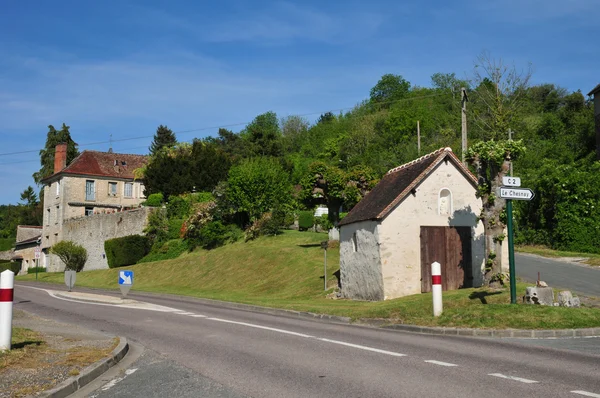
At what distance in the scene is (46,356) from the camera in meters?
9.34

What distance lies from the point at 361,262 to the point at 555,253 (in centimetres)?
1488

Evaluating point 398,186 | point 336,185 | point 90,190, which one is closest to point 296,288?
point 336,185

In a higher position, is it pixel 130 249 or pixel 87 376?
pixel 130 249

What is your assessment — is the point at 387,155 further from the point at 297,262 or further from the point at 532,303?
the point at 532,303

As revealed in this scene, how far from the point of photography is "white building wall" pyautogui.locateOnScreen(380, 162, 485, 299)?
71.6 feet

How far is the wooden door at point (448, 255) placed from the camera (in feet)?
73.2

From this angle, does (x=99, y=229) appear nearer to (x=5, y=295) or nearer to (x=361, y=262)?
(x=361, y=262)

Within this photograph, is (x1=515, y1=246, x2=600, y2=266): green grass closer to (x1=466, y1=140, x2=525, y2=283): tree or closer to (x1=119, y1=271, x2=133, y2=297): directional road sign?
(x1=466, y1=140, x2=525, y2=283): tree

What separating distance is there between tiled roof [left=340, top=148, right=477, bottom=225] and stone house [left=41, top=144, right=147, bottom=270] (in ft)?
146

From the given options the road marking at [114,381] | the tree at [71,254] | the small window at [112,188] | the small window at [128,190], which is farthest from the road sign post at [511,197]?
the small window at [128,190]

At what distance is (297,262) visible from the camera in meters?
33.8

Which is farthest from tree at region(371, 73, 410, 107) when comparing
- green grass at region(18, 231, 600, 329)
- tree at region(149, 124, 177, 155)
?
green grass at region(18, 231, 600, 329)

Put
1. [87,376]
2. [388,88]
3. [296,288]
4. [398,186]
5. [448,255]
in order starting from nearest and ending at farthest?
[87,376]
[448,255]
[398,186]
[296,288]
[388,88]

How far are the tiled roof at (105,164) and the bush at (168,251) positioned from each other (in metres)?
22.6
